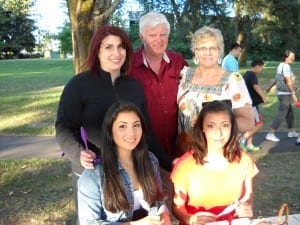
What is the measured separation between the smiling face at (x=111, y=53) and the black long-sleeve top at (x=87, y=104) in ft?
0.22

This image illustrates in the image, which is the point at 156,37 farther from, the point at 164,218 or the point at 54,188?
the point at 54,188

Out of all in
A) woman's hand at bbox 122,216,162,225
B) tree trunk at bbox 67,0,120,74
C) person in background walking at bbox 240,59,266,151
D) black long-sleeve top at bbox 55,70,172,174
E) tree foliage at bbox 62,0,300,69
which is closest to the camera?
woman's hand at bbox 122,216,162,225

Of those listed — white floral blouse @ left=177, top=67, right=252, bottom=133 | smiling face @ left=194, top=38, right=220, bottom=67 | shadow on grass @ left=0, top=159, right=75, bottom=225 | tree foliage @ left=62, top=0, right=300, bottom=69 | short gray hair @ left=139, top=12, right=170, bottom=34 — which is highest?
tree foliage @ left=62, top=0, right=300, bottom=69

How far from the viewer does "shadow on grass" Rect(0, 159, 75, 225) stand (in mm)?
4914

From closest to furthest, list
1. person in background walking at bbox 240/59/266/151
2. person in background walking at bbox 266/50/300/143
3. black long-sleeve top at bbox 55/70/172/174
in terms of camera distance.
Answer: black long-sleeve top at bbox 55/70/172/174
person in background walking at bbox 240/59/266/151
person in background walking at bbox 266/50/300/143

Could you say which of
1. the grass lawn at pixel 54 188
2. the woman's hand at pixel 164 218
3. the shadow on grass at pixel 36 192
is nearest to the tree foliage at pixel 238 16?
the grass lawn at pixel 54 188

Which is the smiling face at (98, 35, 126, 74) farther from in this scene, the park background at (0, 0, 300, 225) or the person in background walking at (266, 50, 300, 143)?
the person in background walking at (266, 50, 300, 143)

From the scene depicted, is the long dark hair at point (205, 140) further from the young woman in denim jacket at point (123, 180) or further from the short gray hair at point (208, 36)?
the short gray hair at point (208, 36)

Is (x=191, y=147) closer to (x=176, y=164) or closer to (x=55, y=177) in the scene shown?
(x=176, y=164)

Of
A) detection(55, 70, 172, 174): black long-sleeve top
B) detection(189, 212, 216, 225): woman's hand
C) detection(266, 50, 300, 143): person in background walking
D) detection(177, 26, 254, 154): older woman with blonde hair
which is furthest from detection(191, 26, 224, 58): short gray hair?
detection(266, 50, 300, 143): person in background walking

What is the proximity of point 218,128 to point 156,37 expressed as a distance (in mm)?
A: 811

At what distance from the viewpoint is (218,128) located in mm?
2674

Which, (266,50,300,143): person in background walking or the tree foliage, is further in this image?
the tree foliage

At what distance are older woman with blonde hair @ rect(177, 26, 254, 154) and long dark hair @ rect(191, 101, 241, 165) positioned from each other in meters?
0.22
